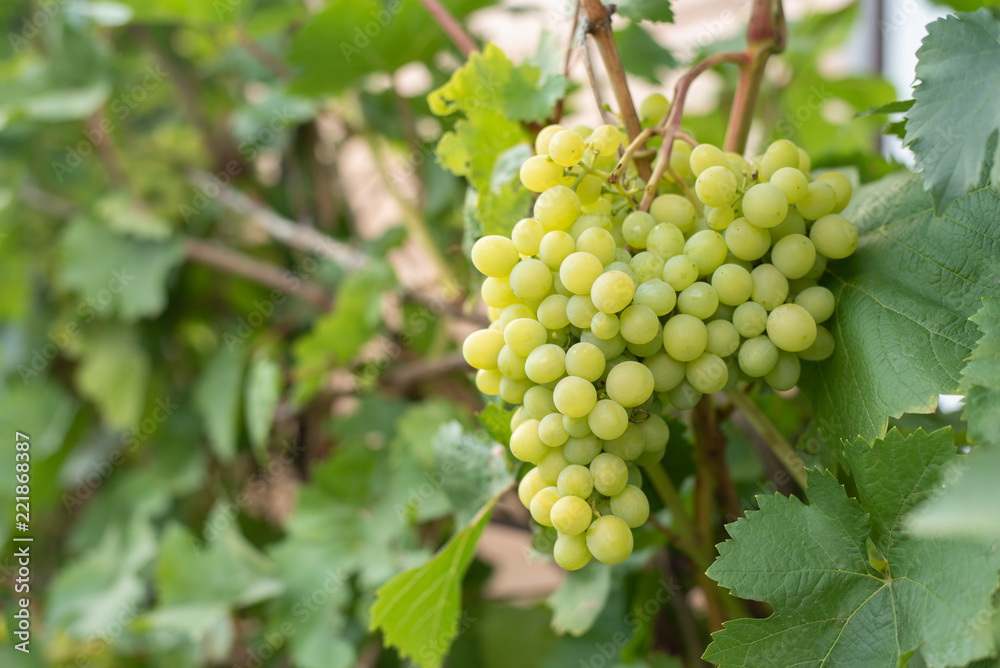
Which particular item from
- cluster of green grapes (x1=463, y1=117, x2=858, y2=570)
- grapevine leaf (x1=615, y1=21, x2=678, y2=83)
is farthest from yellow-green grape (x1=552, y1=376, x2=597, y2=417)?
grapevine leaf (x1=615, y1=21, x2=678, y2=83)

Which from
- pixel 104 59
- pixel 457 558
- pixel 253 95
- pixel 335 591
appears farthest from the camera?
pixel 253 95

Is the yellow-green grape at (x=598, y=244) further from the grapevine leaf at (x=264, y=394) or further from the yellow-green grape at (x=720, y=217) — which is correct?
the grapevine leaf at (x=264, y=394)

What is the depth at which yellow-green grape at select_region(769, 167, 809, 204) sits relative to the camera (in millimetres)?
310

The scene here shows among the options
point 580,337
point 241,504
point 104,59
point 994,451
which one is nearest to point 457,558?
point 580,337

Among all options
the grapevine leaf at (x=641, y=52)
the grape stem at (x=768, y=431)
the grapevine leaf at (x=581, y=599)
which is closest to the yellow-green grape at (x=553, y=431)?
the grape stem at (x=768, y=431)

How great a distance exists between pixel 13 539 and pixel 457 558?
1.03 metres

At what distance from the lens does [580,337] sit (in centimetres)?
32

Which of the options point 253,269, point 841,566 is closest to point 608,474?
point 841,566

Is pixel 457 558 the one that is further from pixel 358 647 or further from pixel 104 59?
pixel 104 59

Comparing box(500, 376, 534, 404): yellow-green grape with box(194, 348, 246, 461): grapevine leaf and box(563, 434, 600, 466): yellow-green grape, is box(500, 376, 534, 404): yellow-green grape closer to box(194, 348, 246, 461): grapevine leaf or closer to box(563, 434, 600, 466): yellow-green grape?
box(563, 434, 600, 466): yellow-green grape

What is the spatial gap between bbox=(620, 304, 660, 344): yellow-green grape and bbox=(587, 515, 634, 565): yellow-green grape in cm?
8

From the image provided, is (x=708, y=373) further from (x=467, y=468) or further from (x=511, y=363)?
(x=467, y=468)

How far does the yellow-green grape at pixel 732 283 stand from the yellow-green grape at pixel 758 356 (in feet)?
0.06

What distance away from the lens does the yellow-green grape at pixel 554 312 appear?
0.32m
